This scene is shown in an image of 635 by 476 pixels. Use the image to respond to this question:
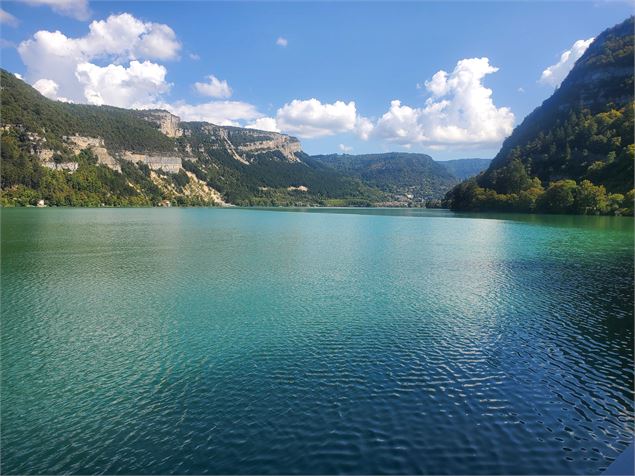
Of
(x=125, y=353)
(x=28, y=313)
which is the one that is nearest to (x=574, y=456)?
(x=125, y=353)

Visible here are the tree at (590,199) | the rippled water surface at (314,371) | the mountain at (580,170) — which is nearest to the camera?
the rippled water surface at (314,371)

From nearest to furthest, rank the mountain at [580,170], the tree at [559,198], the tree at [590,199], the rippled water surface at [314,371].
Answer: the rippled water surface at [314,371] < the tree at [590,199] < the mountain at [580,170] < the tree at [559,198]

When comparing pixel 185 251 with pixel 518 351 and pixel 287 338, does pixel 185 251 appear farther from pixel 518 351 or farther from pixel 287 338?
pixel 518 351

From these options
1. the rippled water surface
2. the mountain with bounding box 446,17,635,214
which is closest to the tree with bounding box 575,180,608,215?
the mountain with bounding box 446,17,635,214

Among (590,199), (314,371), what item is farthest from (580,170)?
(314,371)

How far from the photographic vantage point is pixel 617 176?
5561 inches

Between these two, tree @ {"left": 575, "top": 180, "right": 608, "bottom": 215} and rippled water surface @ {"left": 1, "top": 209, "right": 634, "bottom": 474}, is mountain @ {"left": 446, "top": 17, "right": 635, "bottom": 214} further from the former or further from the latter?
rippled water surface @ {"left": 1, "top": 209, "right": 634, "bottom": 474}

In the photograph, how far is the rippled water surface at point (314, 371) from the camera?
42.3ft

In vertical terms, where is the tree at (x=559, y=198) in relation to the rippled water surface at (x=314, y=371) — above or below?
above

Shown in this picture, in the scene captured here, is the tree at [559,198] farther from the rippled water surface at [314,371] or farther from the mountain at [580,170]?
the rippled water surface at [314,371]

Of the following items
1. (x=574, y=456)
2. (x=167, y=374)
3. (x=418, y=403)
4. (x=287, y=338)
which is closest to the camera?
(x=574, y=456)

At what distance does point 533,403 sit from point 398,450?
6937mm

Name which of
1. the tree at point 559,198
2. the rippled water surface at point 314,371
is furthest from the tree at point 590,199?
the rippled water surface at point 314,371

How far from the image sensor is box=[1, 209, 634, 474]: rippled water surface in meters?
12.9
